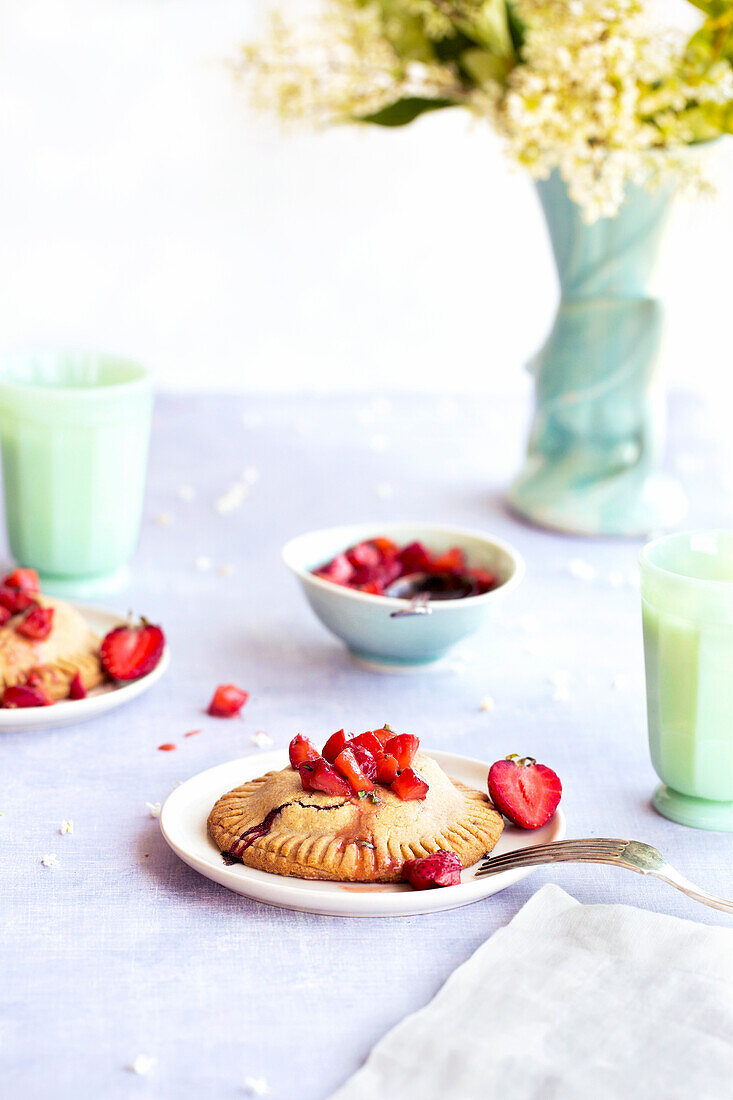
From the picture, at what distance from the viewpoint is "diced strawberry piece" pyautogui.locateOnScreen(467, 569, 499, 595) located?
1.12 m

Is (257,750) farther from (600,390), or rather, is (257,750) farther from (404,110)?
(404,110)

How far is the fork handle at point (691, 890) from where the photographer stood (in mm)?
704

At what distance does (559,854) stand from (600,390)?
846mm

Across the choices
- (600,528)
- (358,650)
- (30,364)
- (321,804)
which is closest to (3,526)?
(30,364)

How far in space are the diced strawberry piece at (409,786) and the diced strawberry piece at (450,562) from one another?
406 mm

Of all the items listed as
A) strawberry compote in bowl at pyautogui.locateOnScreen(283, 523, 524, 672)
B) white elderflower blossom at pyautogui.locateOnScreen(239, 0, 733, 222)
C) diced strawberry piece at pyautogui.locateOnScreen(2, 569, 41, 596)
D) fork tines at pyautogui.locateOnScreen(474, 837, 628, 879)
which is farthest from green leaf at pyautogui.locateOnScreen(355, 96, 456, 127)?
fork tines at pyautogui.locateOnScreen(474, 837, 628, 879)

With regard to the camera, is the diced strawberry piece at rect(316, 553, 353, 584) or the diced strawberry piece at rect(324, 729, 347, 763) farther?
the diced strawberry piece at rect(316, 553, 353, 584)

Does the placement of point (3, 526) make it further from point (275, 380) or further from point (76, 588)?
point (275, 380)

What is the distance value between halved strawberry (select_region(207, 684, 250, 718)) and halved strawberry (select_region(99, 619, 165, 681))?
69mm

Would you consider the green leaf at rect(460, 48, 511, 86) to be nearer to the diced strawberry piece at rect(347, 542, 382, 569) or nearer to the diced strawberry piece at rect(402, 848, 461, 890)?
the diced strawberry piece at rect(347, 542, 382, 569)

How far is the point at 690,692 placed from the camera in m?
0.83

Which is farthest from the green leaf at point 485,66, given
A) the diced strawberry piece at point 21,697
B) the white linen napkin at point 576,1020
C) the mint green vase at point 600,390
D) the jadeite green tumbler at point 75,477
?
the white linen napkin at point 576,1020

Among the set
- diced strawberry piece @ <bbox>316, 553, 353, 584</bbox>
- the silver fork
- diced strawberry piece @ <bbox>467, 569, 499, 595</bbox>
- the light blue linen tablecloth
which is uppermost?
diced strawberry piece @ <bbox>316, 553, 353, 584</bbox>

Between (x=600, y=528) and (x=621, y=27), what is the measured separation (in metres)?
0.59
